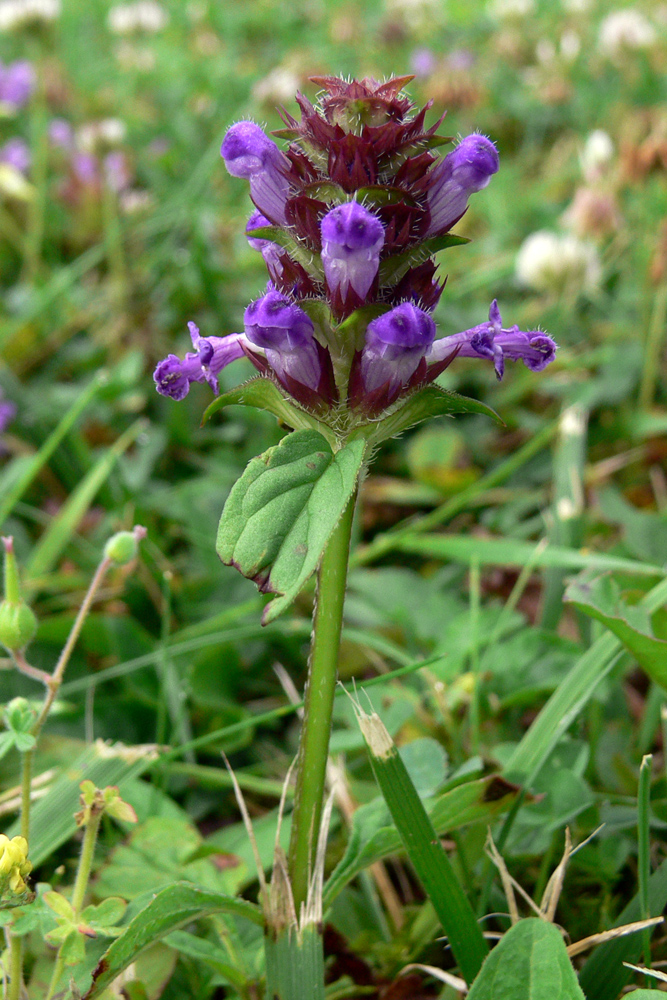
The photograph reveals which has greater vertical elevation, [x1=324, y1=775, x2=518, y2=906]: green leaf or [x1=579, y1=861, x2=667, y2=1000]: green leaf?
[x1=324, y1=775, x2=518, y2=906]: green leaf

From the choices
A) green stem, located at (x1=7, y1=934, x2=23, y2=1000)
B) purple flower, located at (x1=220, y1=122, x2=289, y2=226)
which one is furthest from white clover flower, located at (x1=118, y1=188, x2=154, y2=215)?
green stem, located at (x1=7, y1=934, x2=23, y2=1000)

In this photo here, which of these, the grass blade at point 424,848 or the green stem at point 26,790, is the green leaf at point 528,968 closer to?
the grass blade at point 424,848

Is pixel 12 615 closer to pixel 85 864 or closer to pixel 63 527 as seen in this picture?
pixel 85 864

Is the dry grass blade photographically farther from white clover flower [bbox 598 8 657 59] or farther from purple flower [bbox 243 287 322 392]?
white clover flower [bbox 598 8 657 59]

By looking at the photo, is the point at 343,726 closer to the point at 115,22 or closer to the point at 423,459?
the point at 423,459

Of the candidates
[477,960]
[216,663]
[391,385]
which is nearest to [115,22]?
[216,663]

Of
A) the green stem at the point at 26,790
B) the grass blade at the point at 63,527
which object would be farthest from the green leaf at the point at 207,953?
the grass blade at the point at 63,527
